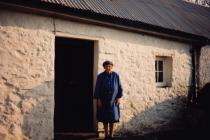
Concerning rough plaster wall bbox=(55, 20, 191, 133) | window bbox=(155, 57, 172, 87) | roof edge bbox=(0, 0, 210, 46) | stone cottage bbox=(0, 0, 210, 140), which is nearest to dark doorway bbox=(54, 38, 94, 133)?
stone cottage bbox=(0, 0, 210, 140)

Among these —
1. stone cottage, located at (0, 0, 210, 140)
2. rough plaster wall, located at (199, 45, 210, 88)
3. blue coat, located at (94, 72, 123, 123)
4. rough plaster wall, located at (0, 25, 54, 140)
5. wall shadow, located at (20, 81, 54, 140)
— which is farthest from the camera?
rough plaster wall, located at (199, 45, 210, 88)

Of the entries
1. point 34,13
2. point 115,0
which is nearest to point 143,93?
point 115,0

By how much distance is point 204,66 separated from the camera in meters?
11.2

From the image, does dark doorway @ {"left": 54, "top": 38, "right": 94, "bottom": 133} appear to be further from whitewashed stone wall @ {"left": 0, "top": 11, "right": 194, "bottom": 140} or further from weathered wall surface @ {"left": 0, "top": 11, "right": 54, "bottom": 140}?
weathered wall surface @ {"left": 0, "top": 11, "right": 54, "bottom": 140}

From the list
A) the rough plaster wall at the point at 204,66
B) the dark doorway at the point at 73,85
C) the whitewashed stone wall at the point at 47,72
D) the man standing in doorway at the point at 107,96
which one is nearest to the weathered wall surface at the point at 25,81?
the whitewashed stone wall at the point at 47,72

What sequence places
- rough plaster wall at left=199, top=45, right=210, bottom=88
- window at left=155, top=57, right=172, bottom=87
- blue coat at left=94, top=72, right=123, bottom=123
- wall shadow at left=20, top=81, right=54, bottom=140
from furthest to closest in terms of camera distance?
rough plaster wall at left=199, top=45, right=210, bottom=88 < window at left=155, top=57, right=172, bottom=87 < blue coat at left=94, top=72, right=123, bottom=123 < wall shadow at left=20, top=81, right=54, bottom=140

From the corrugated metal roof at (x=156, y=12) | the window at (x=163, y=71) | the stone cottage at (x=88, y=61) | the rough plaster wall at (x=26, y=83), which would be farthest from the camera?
the window at (x=163, y=71)

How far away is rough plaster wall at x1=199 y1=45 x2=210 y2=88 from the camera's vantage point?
1102 cm

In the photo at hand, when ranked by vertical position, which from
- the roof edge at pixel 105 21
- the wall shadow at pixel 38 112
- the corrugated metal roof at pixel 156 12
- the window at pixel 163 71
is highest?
the corrugated metal roof at pixel 156 12

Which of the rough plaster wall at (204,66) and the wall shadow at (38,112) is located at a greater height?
the rough plaster wall at (204,66)

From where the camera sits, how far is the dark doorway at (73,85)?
8039 millimetres

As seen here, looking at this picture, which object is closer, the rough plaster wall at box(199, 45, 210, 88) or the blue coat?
the blue coat

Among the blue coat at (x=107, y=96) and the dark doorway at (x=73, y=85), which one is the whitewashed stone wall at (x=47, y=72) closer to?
the dark doorway at (x=73, y=85)

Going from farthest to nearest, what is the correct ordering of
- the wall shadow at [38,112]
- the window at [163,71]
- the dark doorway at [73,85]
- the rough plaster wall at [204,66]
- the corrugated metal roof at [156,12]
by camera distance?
the rough plaster wall at [204,66], the window at [163,71], the dark doorway at [73,85], the corrugated metal roof at [156,12], the wall shadow at [38,112]
